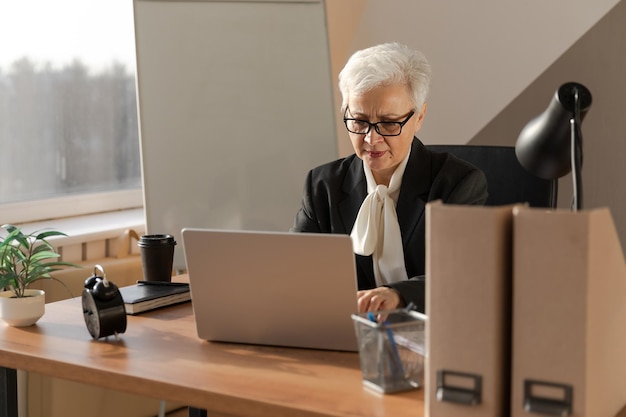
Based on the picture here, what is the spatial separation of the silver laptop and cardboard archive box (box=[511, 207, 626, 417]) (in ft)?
1.45

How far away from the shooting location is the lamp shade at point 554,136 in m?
1.44

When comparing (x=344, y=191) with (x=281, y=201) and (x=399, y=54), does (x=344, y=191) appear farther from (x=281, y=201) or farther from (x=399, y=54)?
(x=281, y=201)

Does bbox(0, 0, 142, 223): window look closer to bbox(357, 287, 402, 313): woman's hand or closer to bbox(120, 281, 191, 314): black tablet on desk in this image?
bbox(120, 281, 191, 314): black tablet on desk

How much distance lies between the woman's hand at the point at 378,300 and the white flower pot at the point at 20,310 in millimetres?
680

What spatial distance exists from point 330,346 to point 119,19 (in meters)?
2.21

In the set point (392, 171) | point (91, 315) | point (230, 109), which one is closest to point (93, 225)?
point (230, 109)

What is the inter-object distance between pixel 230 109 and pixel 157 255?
3.52 feet

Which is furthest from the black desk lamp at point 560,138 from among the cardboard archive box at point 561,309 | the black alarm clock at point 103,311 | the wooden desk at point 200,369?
the black alarm clock at point 103,311

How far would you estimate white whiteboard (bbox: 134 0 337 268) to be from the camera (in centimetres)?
309

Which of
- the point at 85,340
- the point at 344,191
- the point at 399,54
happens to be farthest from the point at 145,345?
the point at 399,54

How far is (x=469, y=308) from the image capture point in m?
1.29

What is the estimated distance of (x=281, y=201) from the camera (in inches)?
128

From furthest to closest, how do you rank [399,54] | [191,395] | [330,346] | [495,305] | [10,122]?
[10,122] → [399,54] → [330,346] → [191,395] → [495,305]

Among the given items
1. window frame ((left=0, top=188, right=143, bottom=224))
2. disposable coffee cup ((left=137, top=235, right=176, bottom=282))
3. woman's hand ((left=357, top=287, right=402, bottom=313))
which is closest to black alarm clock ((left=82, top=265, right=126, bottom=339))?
disposable coffee cup ((left=137, top=235, right=176, bottom=282))
